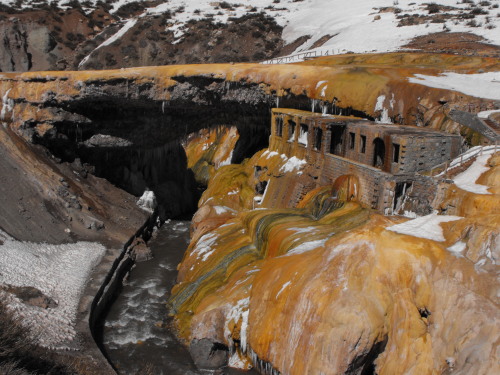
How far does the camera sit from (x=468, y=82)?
33.8 meters

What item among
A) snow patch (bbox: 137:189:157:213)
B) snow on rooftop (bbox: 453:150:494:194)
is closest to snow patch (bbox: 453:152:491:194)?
snow on rooftop (bbox: 453:150:494:194)

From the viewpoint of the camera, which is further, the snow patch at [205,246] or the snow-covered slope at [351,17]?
the snow-covered slope at [351,17]

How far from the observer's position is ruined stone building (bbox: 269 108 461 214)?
82.9ft

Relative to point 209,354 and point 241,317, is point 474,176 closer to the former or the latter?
point 241,317

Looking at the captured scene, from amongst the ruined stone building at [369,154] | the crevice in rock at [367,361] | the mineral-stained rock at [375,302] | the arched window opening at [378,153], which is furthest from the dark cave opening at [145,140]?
the crevice in rock at [367,361]

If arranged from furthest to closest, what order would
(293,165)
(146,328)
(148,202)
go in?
1. (148,202)
2. (293,165)
3. (146,328)

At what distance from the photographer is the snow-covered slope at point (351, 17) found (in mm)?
57875

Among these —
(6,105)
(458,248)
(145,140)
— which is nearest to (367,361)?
(458,248)

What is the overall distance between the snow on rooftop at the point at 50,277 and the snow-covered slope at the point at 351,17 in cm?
3713

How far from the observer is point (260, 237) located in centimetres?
2680

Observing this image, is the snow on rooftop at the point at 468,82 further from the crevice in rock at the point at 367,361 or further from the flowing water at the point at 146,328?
the flowing water at the point at 146,328

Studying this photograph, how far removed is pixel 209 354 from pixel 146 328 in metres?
4.96

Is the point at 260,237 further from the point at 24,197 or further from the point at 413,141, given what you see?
the point at 24,197

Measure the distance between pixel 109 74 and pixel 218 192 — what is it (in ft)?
39.5
